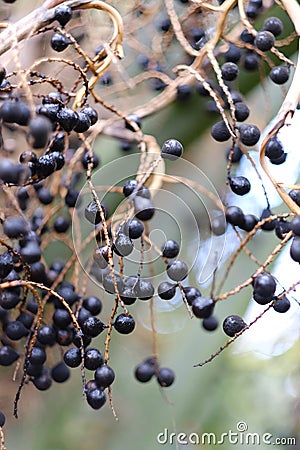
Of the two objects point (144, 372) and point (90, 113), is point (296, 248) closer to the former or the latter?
point (90, 113)

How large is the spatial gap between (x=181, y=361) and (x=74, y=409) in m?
0.25

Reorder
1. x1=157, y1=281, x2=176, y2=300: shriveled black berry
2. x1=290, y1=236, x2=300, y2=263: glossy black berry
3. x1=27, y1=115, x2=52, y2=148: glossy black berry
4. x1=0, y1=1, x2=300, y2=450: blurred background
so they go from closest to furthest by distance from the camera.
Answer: x1=27, y1=115, x2=52, y2=148: glossy black berry
x1=290, y1=236, x2=300, y2=263: glossy black berry
x1=157, y1=281, x2=176, y2=300: shriveled black berry
x1=0, y1=1, x2=300, y2=450: blurred background

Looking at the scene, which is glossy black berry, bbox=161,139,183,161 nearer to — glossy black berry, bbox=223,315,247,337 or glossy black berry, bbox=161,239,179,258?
glossy black berry, bbox=161,239,179,258

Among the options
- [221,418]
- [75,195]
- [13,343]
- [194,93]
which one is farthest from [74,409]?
[194,93]

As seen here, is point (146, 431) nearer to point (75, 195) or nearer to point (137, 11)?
point (75, 195)

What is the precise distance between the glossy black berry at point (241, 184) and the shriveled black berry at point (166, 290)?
0.15 m

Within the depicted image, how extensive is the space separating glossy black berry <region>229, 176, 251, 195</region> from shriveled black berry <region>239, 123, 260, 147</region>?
5 centimetres

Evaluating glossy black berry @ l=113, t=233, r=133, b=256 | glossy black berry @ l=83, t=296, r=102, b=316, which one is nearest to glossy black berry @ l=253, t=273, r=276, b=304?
glossy black berry @ l=113, t=233, r=133, b=256

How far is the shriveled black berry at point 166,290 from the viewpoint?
0.75 metres

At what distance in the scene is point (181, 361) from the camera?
126 centimetres

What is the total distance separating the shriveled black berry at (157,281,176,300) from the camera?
75 centimetres

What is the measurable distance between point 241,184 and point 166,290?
0.56 feet

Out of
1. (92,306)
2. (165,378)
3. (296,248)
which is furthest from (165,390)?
(296,248)

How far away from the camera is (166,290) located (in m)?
0.75
